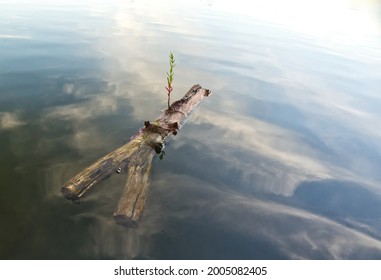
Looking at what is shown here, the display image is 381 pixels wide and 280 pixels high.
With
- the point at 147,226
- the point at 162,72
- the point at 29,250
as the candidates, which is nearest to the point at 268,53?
the point at 162,72

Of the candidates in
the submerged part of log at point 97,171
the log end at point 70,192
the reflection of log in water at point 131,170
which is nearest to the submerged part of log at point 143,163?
the reflection of log in water at point 131,170

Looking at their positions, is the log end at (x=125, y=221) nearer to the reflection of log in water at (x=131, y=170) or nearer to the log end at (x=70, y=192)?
the reflection of log in water at (x=131, y=170)

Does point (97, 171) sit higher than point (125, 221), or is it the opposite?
point (97, 171)

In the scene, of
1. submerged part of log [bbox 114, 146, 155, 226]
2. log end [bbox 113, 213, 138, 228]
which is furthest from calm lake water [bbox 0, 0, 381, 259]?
submerged part of log [bbox 114, 146, 155, 226]

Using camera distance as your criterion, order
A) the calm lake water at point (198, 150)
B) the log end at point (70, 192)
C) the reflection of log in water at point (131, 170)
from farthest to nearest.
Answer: the log end at point (70, 192), the reflection of log in water at point (131, 170), the calm lake water at point (198, 150)

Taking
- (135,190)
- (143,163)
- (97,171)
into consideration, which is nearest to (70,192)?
(97,171)

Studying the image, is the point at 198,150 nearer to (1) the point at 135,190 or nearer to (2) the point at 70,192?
(1) the point at 135,190
